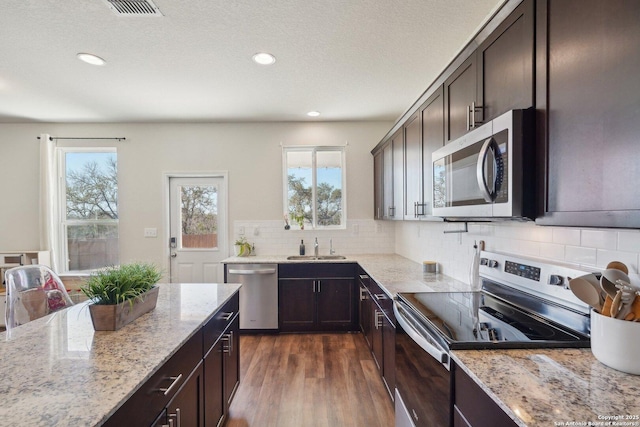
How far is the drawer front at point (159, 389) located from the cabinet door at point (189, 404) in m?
0.03

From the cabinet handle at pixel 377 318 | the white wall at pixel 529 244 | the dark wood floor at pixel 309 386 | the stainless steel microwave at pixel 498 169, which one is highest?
the stainless steel microwave at pixel 498 169

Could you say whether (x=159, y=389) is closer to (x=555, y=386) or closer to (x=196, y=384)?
(x=196, y=384)

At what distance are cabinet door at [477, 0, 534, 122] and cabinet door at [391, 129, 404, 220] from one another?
1.31 meters

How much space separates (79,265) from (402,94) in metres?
4.67

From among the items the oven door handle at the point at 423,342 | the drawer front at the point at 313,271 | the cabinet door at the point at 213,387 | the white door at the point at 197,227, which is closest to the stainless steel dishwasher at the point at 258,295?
the drawer front at the point at 313,271

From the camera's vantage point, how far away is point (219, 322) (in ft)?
5.77

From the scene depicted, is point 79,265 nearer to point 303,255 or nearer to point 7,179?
point 7,179

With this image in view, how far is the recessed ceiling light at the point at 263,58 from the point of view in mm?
2301

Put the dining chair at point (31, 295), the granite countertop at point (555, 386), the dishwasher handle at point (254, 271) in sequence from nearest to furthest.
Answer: the granite countertop at point (555, 386) → the dining chair at point (31, 295) → the dishwasher handle at point (254, 271)

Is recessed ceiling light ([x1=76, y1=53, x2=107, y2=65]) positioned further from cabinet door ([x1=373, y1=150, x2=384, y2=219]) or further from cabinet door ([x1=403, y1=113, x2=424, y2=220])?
cabinet door ([x1=373, y1=150, x2=384, y2=219])

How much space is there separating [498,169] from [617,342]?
65 cm

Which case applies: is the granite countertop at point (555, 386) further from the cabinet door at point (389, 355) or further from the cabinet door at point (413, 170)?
the cabinet door at point (413, 170)

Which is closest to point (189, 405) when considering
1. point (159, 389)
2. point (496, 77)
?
point (159, 389)

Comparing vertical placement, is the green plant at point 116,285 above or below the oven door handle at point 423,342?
above
